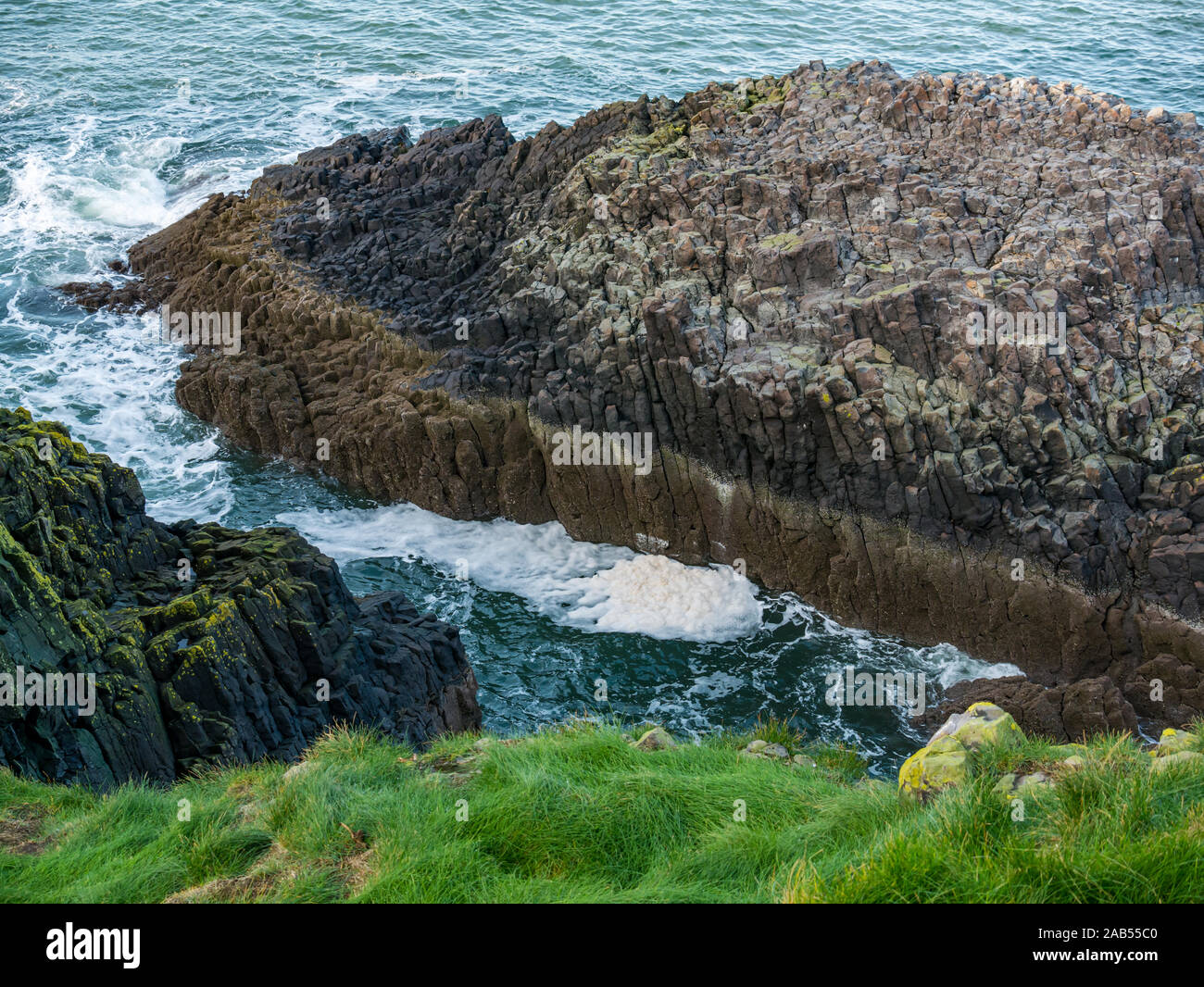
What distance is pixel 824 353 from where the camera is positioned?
25719 mm

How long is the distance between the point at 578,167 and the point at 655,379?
928 centimetres

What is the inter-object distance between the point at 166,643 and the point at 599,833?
10187 mm

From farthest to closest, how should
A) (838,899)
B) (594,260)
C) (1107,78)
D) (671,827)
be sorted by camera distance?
1. (1107,78)
2. (594,260)
3. (671,827)
4. (838,899)

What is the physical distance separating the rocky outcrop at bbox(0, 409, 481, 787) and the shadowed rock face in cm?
790

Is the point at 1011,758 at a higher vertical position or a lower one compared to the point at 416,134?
lower

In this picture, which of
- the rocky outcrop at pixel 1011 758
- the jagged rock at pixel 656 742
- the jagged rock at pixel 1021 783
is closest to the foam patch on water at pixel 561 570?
the jagged rock at pixel 656 742

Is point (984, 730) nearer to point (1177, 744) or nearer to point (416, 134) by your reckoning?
point (1177, 744)

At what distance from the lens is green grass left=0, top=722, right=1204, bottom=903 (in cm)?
788

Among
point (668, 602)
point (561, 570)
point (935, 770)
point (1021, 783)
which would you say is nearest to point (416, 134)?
point (561, 570)

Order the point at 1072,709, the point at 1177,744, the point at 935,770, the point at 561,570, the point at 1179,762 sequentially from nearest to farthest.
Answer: the point at 1179,762 < the point at 935,770 < the point at 1177,744 < the point at 1072,709 < the point at 561,570

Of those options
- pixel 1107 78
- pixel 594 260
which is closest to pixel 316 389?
pixel 594 260

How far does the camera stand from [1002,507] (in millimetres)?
24016

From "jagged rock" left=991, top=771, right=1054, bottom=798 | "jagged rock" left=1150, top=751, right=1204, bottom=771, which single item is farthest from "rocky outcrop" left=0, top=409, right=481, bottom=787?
"jagged rock" left=1150, top=751, right=1204, bottom=771
